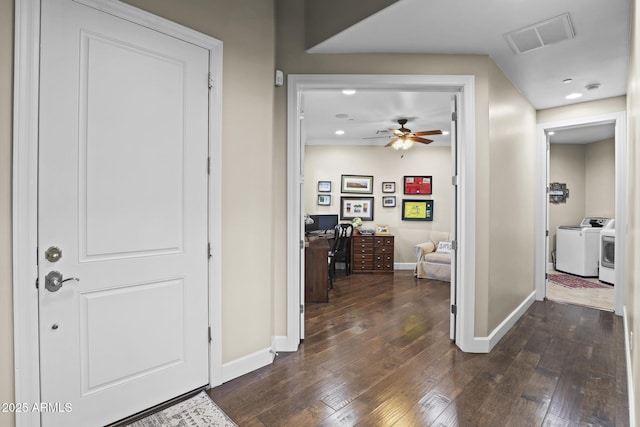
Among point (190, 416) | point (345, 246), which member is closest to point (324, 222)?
point (345, 246)

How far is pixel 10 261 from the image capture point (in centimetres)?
143

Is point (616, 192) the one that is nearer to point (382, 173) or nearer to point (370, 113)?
point (370, 113)

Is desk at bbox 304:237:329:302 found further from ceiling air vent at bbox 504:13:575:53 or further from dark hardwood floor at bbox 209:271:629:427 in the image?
ceiling air vent at bbox 504:13:575:53

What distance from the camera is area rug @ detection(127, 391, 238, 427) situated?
1.77 metres

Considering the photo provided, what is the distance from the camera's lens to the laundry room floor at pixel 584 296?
4098 mm

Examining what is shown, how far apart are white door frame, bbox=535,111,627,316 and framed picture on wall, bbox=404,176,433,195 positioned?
2.53m

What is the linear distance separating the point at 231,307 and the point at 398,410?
129cm

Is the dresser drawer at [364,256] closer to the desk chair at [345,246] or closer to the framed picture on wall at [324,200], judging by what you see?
the desk chair at [345,246]

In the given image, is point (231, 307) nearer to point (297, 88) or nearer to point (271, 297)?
point (271, 297)

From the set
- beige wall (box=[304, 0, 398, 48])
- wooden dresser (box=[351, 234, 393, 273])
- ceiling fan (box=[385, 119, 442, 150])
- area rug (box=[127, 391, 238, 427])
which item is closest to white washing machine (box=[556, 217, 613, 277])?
wooden dresser (box=[351, 234, 393, 273])

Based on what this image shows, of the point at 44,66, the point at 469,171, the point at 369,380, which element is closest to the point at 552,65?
the point at 469,171

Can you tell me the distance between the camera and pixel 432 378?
229 centimetres

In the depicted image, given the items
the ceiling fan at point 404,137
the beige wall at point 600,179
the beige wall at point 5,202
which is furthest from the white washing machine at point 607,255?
the beige wall at point 5,202

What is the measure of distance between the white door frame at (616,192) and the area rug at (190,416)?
14.0 feet
